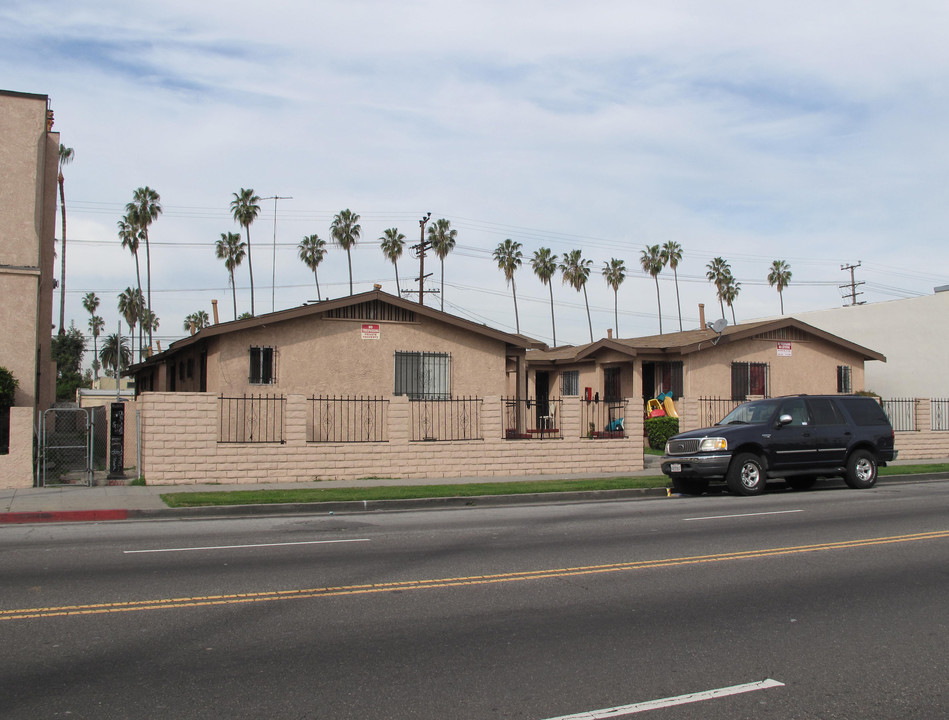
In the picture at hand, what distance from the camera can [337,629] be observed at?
667 centimetres

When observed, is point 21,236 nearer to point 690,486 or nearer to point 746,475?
point 690,486

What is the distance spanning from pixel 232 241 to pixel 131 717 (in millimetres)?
65898

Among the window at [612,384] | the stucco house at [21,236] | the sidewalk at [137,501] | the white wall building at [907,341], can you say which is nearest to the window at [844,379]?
the window at [612,384]

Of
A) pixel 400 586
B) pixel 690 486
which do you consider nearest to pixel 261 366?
pixel 690 486

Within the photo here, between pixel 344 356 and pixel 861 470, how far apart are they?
1234 centimetres

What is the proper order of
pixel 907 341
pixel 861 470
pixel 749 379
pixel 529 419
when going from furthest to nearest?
pixel 907 341
pixel 749 379
pixel 529 419
pixel 861 470

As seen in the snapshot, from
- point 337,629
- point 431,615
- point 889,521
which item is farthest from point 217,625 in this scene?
point 889,521

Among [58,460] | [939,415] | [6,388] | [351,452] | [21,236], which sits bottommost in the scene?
[58,460]

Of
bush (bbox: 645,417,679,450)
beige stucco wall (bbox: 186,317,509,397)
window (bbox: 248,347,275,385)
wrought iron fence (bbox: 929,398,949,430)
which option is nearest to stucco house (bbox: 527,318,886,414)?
bush (bbox: 645,417,679,450)

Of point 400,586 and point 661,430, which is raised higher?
point 661,430

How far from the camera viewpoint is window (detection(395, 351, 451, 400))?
22781mm

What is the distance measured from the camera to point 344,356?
72.7ft

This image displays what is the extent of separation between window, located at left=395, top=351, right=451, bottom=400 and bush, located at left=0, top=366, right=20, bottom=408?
8.90m

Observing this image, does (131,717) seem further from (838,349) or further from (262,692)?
(838,349)
